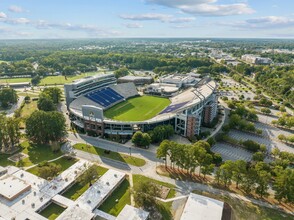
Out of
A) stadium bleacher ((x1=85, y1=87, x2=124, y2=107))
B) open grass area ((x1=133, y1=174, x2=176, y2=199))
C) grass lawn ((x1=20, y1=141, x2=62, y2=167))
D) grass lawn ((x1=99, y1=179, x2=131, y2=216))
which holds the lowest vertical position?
grass lawn ((x1=99, y1=179, x2=131, y2=216))

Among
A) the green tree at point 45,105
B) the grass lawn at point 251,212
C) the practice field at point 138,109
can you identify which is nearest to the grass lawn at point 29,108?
the green tree at point 45,105

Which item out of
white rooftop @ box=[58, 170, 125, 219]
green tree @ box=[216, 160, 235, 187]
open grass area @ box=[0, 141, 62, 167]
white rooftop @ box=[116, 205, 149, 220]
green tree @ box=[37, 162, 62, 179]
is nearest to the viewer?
white rooftop @ box=[116, 205, 149, 220]

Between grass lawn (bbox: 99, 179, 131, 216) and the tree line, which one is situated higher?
the tree line

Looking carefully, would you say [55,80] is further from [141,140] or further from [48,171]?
A: [48,171]

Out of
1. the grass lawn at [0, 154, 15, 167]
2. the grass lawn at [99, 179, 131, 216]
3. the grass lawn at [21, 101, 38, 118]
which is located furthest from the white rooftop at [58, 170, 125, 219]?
the grass lawn at [21, 101, 38, 118]

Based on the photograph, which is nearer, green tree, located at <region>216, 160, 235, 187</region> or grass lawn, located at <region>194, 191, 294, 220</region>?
grass lawn, located at <region>194, 191, 294, 220</region>

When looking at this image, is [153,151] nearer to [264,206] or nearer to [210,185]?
[210,185]

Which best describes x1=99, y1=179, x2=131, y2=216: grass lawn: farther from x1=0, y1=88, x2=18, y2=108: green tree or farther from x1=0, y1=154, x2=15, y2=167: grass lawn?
x1=0, y1=88, x2=18, y2=108: green tree
